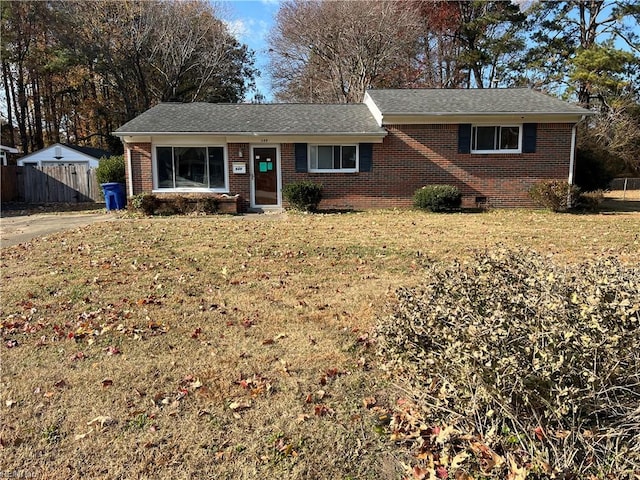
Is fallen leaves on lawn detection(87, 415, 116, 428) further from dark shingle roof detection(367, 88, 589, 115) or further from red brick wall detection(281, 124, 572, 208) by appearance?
dark shingle roof detection(367, 88, 589, 115)

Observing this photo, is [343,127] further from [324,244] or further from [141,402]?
[141,402]

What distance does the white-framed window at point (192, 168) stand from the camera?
49.3ft

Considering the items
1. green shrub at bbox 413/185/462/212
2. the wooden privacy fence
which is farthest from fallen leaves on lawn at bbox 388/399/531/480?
the wooden privacy fence

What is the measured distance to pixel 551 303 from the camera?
2512mm

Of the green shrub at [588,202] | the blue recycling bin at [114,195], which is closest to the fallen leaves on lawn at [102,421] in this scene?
the blue recycling bin at [114,195]

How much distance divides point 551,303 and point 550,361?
0.39m

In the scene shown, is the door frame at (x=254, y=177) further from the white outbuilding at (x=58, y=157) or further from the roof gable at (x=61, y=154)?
the roof gable at (x=61, y=154)

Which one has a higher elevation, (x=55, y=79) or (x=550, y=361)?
(x=55, y=79)

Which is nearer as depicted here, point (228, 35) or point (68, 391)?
point (68, 391)

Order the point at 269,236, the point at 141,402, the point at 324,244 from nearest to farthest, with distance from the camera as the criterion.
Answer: the point at 141,402
the point at 324,244
the point at 269,236

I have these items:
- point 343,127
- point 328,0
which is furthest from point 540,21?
point 343,127

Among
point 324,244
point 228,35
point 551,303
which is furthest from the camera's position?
point 228,35

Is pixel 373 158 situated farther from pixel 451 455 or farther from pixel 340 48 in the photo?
pixel 340 48

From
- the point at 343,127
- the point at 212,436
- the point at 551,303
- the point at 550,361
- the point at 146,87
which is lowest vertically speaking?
the point at 212,436
